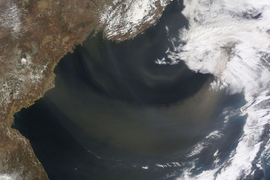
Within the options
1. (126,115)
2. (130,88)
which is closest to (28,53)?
(130,88)

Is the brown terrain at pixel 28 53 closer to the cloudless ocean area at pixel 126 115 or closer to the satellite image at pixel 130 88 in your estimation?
the satellite image at pixel 130 88

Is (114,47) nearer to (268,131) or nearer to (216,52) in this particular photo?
(216,52)

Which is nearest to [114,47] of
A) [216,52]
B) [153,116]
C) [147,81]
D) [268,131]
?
[147,81]

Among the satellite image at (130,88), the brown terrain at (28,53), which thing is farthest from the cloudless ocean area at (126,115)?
the brown terrain at (28,53)

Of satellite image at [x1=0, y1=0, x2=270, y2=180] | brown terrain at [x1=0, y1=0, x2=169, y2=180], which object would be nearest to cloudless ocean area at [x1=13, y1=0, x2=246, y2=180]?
satellite image at [x1=0, y1=0, x2=270, y2=180]

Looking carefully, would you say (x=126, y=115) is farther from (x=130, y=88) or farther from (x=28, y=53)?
(x=28, y=53)

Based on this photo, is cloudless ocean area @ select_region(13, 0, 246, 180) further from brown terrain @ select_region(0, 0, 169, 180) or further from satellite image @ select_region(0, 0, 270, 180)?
brown terrain @ select_region(0, 0, 169, 180)
